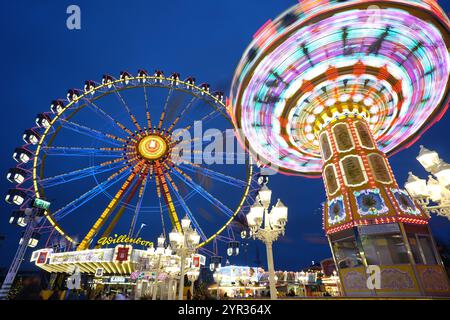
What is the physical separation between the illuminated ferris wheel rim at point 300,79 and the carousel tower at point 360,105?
0.05 meters

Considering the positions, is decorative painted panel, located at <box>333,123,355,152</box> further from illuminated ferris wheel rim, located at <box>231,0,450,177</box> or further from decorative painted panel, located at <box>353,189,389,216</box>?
decorative painted panel, located at <box>353,189,389,216</box>

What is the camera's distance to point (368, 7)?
8.94 metres

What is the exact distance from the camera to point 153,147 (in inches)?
812

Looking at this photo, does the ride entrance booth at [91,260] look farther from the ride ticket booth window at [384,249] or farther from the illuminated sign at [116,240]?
the ride ticket booth window at [384,249]

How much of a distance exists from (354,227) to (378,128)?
748cm

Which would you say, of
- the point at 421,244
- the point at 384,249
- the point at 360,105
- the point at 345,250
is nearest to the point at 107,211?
the point at 345,250

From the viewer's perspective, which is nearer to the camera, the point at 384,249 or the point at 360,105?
the point at 384,249

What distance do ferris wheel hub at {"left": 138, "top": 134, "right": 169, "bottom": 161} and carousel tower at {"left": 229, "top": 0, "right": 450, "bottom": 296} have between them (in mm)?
8603

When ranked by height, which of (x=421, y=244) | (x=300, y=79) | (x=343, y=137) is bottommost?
(x=421, y=244)

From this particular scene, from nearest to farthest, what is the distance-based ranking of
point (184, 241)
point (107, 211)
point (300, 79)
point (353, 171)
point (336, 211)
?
1. point (184, 241)
2. point (336, 211)
3. point (353, 171)
4. point (300, 79)
5. point (107, 211)

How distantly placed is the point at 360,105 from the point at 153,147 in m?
15.4

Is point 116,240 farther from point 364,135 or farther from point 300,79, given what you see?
point 364,135

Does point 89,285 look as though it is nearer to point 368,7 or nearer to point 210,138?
point 210,138
